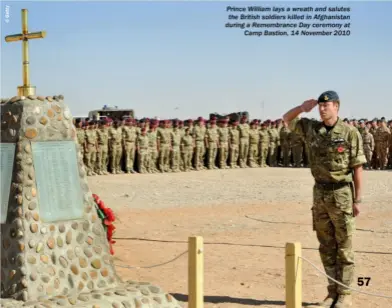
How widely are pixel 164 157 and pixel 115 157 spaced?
2055mm

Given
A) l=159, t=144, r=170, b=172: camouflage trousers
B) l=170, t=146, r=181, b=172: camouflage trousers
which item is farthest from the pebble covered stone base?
l=170, t=146, r=181, b=172: camouflage trousers

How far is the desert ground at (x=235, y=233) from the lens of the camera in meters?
7.92

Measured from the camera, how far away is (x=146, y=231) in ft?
38.1

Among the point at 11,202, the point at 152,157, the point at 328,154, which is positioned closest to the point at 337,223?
the point at 328,154

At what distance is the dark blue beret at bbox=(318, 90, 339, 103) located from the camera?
681 centimetres

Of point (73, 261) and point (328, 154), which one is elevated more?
point (328, 154)

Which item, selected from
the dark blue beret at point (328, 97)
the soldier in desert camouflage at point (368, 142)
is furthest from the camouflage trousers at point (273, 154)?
the dark blue beret at point (328, 97)

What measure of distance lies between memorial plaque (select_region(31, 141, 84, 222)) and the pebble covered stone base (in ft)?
2.15

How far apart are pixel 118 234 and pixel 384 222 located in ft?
15.6

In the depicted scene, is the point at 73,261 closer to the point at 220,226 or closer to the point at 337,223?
the point at 337,223

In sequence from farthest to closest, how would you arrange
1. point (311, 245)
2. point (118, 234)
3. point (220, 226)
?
point (220, 226) → point (118, 234) → point (311, 245)

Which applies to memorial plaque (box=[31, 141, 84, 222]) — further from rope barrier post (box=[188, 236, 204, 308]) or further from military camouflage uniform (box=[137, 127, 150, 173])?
military camouflage uniform (box=[137, 127, 150, 173])

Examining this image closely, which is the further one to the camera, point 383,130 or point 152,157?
point 383,130

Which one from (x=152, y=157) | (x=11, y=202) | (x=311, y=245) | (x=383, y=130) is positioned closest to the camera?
(x=11, y=202)
